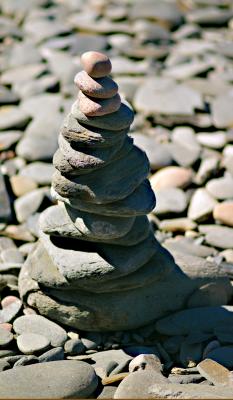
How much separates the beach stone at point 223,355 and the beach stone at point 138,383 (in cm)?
38

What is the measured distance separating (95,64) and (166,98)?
137 inches

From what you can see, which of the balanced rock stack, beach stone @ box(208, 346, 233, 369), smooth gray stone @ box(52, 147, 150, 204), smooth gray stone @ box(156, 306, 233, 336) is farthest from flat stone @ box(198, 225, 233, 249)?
smooth gray stone @ box(52, 147, 150, 204)

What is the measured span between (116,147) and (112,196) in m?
0.25

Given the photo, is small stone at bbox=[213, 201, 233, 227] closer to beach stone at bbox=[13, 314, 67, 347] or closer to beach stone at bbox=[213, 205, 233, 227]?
beach stone at bbox=[213, 205, 233, 227]

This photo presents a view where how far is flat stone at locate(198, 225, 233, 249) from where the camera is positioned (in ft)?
17.5

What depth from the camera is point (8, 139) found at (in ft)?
21.7

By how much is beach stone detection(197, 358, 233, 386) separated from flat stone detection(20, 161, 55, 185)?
7.77ft

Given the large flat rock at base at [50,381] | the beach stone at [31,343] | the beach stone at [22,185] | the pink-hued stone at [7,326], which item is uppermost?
the large flat rock at base at [50,381]

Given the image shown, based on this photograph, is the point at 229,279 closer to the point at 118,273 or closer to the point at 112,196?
the point at 118,273

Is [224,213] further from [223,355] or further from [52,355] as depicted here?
[52,355]

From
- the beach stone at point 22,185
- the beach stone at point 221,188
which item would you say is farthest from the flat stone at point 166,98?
the beach stone at point 22,185

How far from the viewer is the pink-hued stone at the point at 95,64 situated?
3777mm

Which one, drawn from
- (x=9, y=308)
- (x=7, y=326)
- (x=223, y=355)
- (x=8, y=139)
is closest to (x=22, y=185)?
(x=8, y=139)

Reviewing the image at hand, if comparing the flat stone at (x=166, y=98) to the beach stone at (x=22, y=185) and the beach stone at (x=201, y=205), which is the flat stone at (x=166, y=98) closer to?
the beach stone at (x=201, y=205)
